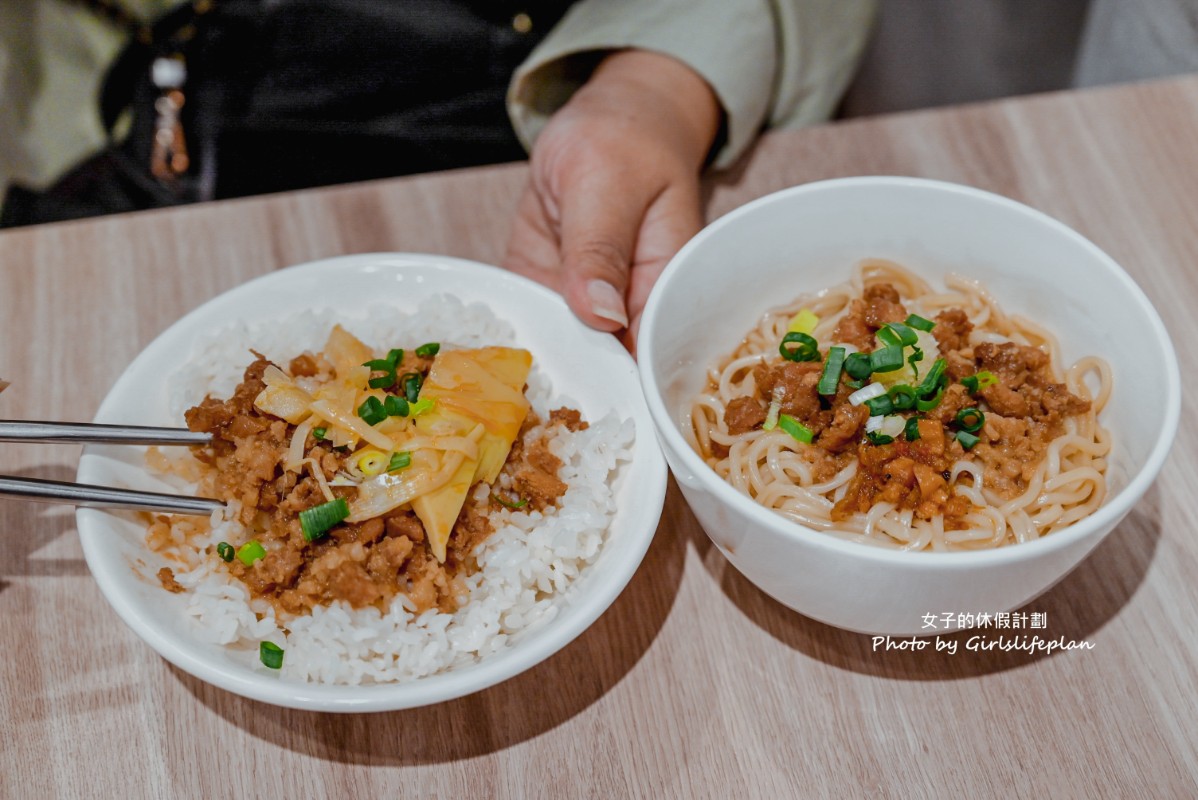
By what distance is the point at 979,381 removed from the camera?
1.55 meters

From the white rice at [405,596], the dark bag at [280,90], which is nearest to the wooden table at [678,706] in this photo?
the white rice at [405,596]

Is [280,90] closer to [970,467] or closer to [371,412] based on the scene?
[371,412]

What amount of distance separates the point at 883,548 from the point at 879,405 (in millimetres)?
295

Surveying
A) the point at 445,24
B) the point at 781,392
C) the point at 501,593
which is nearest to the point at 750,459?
the point at 781,392

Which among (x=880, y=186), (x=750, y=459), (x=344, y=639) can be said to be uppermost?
(x=880, y=186)

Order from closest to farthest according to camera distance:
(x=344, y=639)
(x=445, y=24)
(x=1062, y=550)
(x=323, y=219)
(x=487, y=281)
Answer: (x=1062, y=550)
(x=344, y=639)
(x=487, y=281)
(x=323, y=219)
(x=445, y=24)

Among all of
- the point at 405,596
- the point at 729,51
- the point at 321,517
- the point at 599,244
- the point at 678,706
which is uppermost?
the point at 729,51

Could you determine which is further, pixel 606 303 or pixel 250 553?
pixel 606 303

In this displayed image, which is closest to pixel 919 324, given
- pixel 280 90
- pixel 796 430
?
pixel 796 430

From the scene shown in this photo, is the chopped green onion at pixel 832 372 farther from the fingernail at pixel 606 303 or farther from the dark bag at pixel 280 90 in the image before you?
the dark bag at pixel 280 90

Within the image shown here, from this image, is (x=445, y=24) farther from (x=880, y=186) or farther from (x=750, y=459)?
(x=750, y=459)

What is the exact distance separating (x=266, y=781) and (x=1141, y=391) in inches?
57.8

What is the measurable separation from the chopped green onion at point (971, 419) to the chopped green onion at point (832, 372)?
205mm

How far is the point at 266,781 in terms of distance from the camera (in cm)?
142
